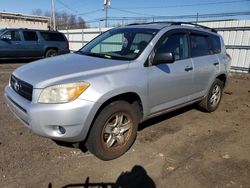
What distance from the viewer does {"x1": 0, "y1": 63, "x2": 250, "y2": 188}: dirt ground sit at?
10.5ft

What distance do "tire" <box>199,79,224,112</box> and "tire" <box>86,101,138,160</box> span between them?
2.41 m

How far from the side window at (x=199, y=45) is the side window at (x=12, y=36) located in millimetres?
10891

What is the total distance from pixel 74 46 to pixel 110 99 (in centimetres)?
1911

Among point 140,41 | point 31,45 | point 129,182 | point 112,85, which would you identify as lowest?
point 129,182

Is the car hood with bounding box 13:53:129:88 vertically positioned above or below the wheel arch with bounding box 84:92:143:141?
above

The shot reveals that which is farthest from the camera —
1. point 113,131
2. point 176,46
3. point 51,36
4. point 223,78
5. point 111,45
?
point 51,36

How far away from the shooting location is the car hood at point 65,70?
126 inches

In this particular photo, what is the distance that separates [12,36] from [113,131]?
38.5 feet

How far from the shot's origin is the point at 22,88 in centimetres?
347

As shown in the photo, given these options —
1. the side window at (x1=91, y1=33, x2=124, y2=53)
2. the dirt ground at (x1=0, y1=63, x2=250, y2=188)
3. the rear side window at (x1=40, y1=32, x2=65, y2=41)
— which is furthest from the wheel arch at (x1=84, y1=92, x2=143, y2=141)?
the rear side window at (x1=40, y1=32, x2=65, y2=41)

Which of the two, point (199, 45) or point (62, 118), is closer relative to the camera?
point (62, 118)

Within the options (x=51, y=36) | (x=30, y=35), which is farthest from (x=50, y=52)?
(x=30, y=35)

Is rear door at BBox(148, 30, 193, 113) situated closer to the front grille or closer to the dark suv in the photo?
the front grille

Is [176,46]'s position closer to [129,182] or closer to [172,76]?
[172,76]
